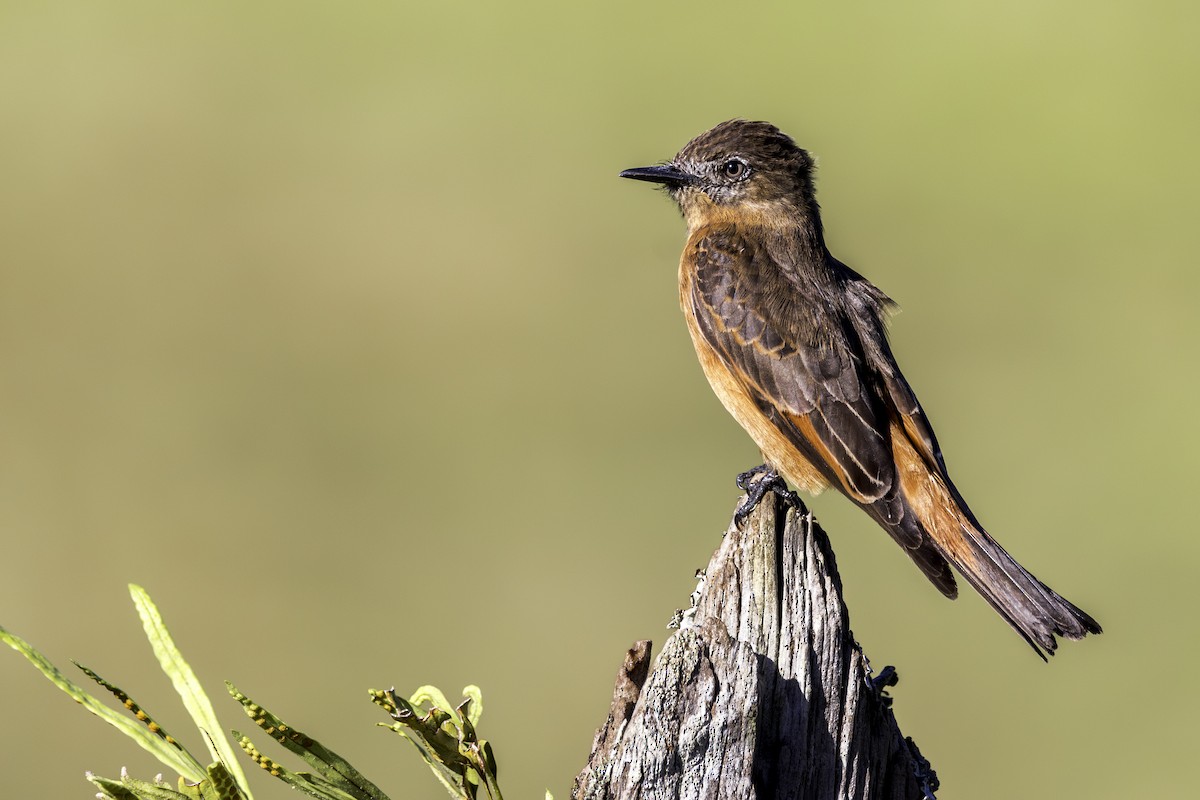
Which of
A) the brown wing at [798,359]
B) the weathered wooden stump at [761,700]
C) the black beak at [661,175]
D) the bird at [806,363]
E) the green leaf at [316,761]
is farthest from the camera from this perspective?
the black beak at [661,175]

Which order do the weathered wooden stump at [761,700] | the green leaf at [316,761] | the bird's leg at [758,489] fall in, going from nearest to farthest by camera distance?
the green leaf at [316,761], the weathered wooden stump at [761,700], the bird's leg at [758,489]

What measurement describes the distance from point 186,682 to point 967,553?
340cm

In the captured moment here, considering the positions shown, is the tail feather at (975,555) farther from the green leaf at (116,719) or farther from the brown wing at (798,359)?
the green leaf at (116,719)

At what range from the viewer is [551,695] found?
33.5 feet

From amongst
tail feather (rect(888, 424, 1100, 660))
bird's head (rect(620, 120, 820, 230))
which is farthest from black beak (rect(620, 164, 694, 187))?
tail feather (rect(888, 424, 1100, 660))

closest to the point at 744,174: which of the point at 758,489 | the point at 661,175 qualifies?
the point at 661,175

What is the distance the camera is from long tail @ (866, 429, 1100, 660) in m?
4.69

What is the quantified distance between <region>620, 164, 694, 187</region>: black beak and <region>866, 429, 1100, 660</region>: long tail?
206cm

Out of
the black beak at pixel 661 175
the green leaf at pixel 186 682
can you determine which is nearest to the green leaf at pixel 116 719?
the green leaf at pixel 186 682

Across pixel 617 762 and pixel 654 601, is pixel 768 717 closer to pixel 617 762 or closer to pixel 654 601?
pixel 617 762

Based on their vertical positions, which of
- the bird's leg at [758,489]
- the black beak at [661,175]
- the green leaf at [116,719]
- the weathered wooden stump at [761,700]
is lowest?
the green leaf at [116,719]

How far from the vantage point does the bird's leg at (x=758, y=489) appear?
422 cm

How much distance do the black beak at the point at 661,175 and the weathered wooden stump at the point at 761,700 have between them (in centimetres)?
337

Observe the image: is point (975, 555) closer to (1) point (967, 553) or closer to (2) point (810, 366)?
(1) point (967, 553)
